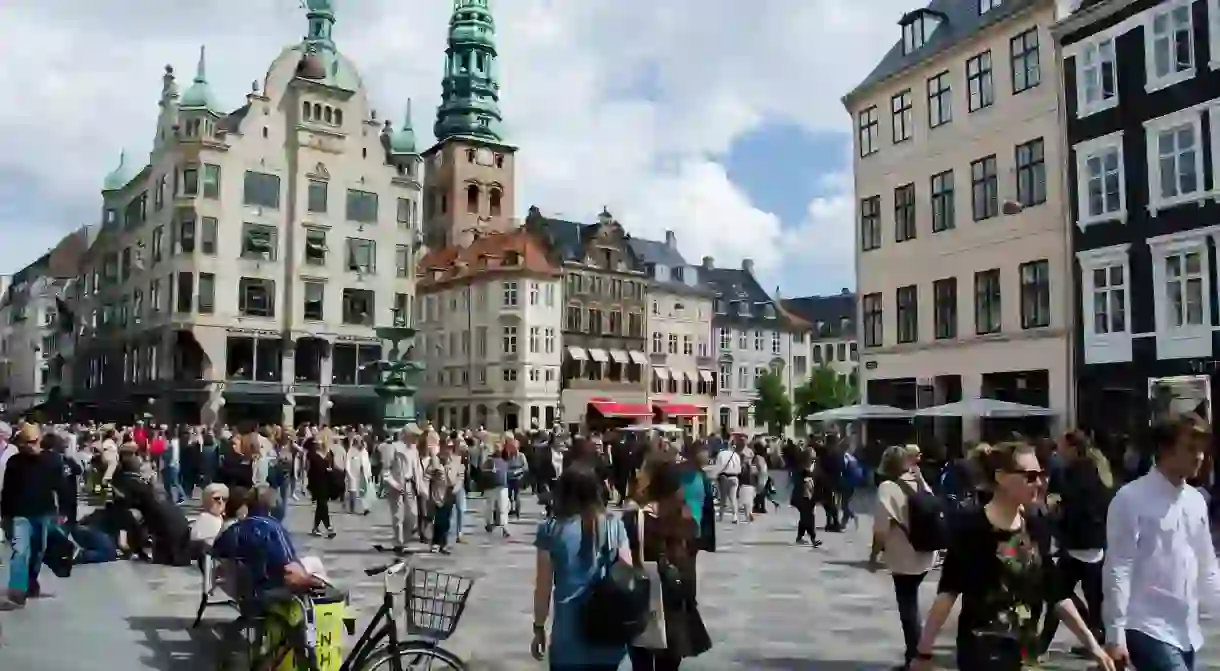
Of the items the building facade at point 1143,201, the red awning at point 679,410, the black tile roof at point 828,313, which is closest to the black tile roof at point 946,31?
the building facade at point 1143,201

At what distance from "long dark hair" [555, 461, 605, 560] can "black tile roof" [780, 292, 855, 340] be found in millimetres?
95866

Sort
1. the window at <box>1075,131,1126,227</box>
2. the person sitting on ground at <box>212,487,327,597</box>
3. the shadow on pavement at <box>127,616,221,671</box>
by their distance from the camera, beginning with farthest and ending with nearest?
1. the window at <box>1075,131,1126,227</box>
2. the shadow on pavement at <box>127,616,221,671</box>
3. the person sitting on ground at <box>212,487,327,597</box>

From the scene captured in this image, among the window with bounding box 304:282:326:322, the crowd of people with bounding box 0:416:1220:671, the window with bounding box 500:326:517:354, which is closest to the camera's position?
the crowd of people with bounding box 0:416:1220:671

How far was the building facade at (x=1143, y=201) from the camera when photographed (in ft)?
81.4

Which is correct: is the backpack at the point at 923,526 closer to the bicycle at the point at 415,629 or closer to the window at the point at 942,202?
the bicycle at the point at 415,629

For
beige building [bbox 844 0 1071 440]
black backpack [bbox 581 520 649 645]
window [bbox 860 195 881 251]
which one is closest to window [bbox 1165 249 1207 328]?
beige building [bbox 844 0 1071 440]

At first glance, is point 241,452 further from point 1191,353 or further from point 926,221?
point 926,221

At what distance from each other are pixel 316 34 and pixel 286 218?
17622mm

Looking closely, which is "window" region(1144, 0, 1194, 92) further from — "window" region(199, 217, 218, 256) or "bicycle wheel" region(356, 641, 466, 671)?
"window" region(199, 217, 218, 256)

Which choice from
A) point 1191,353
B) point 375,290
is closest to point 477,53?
point 375,290

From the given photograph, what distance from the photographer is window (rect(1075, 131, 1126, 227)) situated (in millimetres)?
27453

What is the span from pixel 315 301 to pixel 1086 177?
39.3 meters

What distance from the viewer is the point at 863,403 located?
1463 inches

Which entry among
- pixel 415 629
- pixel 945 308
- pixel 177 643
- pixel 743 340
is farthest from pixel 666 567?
pixel 743 340
